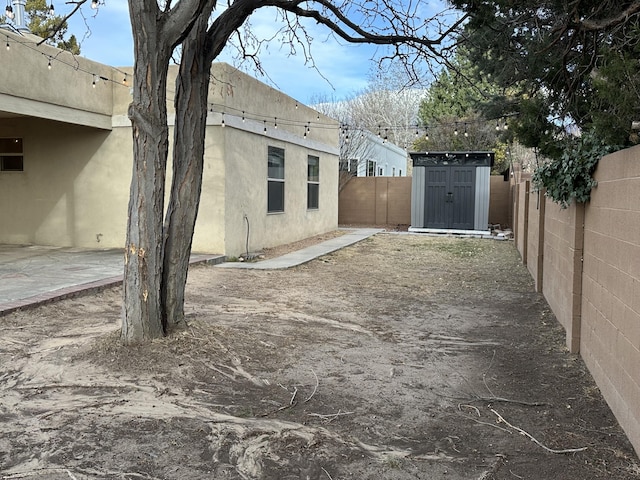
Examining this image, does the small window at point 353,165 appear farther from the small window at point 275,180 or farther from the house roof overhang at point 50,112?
the house roof overhang at point 50,112

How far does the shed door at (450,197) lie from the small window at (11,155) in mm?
11352

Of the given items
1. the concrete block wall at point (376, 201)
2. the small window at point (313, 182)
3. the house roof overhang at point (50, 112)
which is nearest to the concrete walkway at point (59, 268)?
the house roof overhang at point (50, 112)

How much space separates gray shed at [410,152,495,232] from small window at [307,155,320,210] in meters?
3.42

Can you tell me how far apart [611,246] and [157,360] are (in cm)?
342

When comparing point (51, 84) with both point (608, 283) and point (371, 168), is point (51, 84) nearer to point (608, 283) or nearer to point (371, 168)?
point (608, 283)

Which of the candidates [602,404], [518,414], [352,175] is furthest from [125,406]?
[352,175]

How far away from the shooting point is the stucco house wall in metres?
9.95

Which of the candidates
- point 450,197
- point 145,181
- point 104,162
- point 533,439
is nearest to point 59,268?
point 104,162

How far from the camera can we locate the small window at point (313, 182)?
15.2 m

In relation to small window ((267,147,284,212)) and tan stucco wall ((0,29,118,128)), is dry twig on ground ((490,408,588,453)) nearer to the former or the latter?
tan stucco wall ((0,29,118,128))

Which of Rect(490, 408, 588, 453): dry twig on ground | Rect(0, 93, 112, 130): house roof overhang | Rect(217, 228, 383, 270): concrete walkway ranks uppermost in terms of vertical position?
Rect(0, 93, 112, 130): house roof overhang

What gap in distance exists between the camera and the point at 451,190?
677 inches

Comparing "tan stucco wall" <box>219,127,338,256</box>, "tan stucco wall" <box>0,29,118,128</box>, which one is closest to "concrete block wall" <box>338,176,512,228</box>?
"tan stucco wall" <box>219,127,338,256</box>

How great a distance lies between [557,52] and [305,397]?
14.3 ft
